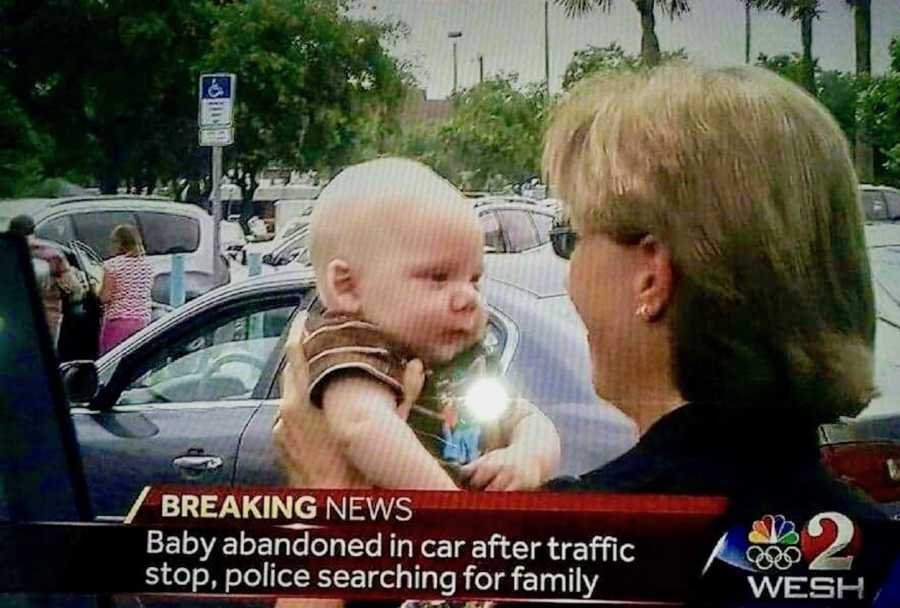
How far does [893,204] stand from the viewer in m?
2.21

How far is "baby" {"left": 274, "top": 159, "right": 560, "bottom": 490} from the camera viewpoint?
2090 mm

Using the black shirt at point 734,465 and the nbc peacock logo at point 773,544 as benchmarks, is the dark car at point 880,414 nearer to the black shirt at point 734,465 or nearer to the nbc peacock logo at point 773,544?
the black shirt at point 734,465

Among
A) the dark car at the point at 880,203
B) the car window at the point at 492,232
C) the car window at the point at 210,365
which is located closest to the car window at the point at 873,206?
the dark car at the point at 880,203

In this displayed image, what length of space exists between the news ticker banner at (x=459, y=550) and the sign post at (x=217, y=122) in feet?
1.73

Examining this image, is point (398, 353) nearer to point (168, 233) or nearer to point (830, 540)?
point (168, 233)

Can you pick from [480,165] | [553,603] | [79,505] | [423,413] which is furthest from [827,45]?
[79,505]

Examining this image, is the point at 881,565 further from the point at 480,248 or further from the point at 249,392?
the point at 249,392

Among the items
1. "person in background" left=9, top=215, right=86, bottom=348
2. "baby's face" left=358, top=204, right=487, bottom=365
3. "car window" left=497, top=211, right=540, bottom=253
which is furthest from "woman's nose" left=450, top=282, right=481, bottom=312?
"person in background" left=9, top=215, right=86, bottom=348

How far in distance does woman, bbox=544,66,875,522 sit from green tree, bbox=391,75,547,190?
5cm

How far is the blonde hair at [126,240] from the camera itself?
2230 millimetres

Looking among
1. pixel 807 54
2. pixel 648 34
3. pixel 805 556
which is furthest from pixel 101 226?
pixel 805 556

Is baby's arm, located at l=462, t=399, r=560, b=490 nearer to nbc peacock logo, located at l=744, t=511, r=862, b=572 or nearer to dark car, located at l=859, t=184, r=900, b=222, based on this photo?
nbc peacock logo, located at l=744, t=511, r=862, b=572

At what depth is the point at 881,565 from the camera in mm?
2219

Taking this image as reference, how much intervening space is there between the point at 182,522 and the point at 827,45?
153 cm
